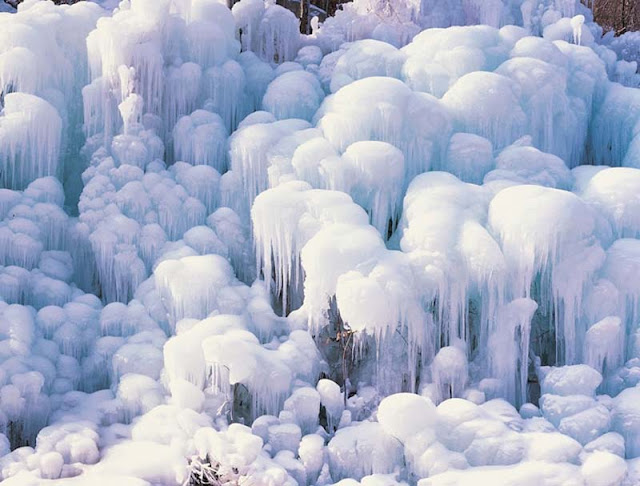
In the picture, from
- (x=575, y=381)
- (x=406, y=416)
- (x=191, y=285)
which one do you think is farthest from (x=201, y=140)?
(x=575, y=381)

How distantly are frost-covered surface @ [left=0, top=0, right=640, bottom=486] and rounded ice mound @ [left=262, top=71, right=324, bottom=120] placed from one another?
0.02m

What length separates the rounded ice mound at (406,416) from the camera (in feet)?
18.9

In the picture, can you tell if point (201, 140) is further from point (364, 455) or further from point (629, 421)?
point (629, 421)

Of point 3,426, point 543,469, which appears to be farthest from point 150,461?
point 543,469

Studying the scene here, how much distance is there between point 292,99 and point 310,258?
2353 mm

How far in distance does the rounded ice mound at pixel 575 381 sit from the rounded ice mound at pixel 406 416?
1016 millimetres

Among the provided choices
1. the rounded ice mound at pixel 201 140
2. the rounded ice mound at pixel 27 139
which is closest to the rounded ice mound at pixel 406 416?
the rounded ice mound at pixel 201 140

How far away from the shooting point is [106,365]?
266 inches

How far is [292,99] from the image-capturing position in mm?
8188

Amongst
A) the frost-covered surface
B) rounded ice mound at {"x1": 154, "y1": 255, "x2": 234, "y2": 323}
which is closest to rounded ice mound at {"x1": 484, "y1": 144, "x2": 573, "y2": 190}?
the frost-covered surface

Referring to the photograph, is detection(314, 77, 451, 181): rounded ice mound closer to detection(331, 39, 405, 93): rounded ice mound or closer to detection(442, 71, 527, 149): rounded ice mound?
detection(442, 71, 527, 149): rounded ice mound

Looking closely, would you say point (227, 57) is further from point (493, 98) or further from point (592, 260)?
point (592, 260)

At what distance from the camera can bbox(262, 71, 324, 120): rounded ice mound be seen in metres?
8.20

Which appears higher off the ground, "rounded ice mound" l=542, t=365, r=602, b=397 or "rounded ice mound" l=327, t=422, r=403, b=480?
"rounded ice mound" l=542, t=365, r=602, b=397
